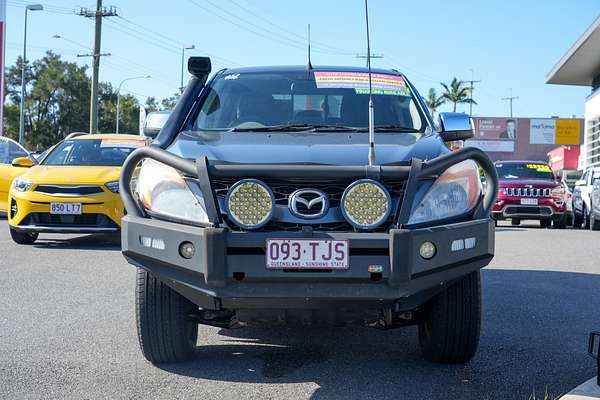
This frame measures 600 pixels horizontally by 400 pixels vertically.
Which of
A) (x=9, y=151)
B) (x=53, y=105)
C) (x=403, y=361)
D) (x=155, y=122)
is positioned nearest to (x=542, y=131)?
(x=53, y=105)

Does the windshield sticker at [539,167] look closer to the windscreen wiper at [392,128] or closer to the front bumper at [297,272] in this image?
the windscreen wiper at [392,128]

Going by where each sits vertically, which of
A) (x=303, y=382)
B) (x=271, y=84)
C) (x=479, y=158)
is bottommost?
(x=303, y=382)

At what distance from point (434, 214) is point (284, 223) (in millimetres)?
708

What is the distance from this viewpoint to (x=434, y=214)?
3768 mm

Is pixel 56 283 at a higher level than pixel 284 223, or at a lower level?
lower

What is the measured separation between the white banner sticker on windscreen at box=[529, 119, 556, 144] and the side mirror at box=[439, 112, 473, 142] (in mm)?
78782

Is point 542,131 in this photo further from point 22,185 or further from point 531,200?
point 22,185

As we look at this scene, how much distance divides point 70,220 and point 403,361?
6.34m

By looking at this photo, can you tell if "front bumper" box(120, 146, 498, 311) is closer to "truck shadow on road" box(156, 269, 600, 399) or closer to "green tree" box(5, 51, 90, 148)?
"truck shadow on road" box(156, 269, 600, 399)

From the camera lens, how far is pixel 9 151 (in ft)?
45.1

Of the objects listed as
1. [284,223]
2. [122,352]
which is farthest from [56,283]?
[284,223]

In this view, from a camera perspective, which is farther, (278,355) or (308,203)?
(278,355)

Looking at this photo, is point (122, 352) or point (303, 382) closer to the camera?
point (303, 382)

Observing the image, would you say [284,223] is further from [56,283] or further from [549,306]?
[56,283]
